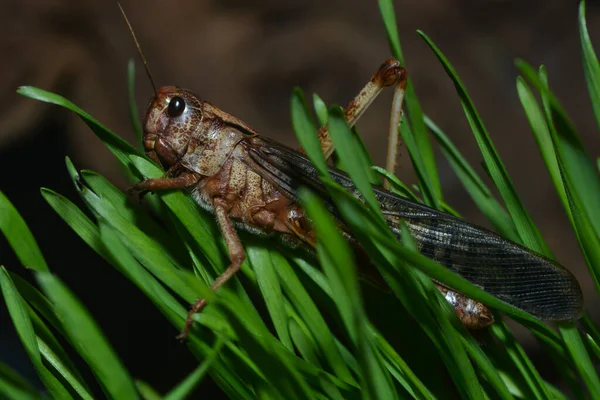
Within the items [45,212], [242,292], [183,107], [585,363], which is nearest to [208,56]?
[45,212]

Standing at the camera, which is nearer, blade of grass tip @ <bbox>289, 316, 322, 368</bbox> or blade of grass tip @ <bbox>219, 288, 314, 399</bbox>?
blade of grass tip @ <bbox>219, 288, 314, 399</bbox>

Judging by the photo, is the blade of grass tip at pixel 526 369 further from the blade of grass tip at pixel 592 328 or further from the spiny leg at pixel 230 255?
the spiny leg at pixel 230 255

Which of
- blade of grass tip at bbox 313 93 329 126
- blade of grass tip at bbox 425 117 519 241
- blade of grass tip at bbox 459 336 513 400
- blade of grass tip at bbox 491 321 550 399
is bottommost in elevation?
blade of grass tip at bbox 459 336 513 400

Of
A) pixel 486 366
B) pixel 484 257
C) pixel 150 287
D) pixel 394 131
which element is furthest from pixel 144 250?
pixel 394 131

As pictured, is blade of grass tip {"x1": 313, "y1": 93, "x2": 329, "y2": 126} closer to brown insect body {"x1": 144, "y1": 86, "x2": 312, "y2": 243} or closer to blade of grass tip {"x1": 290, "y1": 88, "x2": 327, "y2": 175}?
brown insect body {"x1": 144, "y1": 86, "x2": 312, "y2": 243}

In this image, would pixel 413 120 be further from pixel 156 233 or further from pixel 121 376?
pixel 121 376

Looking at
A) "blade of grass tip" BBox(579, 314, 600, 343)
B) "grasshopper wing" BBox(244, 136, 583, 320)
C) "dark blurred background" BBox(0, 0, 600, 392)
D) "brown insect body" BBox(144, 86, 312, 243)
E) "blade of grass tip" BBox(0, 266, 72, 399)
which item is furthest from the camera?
"dark blurred background" BBox(0, 0, 600, 392)

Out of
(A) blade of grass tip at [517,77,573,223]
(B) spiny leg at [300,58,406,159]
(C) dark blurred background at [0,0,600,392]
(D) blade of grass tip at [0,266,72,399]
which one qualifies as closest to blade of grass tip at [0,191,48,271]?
(D) blade of grass tip at [0,266,72,399]

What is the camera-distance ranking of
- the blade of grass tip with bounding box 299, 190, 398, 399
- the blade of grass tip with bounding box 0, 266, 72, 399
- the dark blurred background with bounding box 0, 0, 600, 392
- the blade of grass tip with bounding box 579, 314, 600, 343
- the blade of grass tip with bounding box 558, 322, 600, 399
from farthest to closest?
the dark blurred background with bounding box 0, 0, 600, 392, the blade of grass tip with bounding box 579, 314, 600, 343, the blade of grass tip with bounding box 558, 322, 600, 399, the blade of grass tip with bounding box 0, 266, 72, 399, the blade of grass tip with bounding box 299, 190, 398, 399
